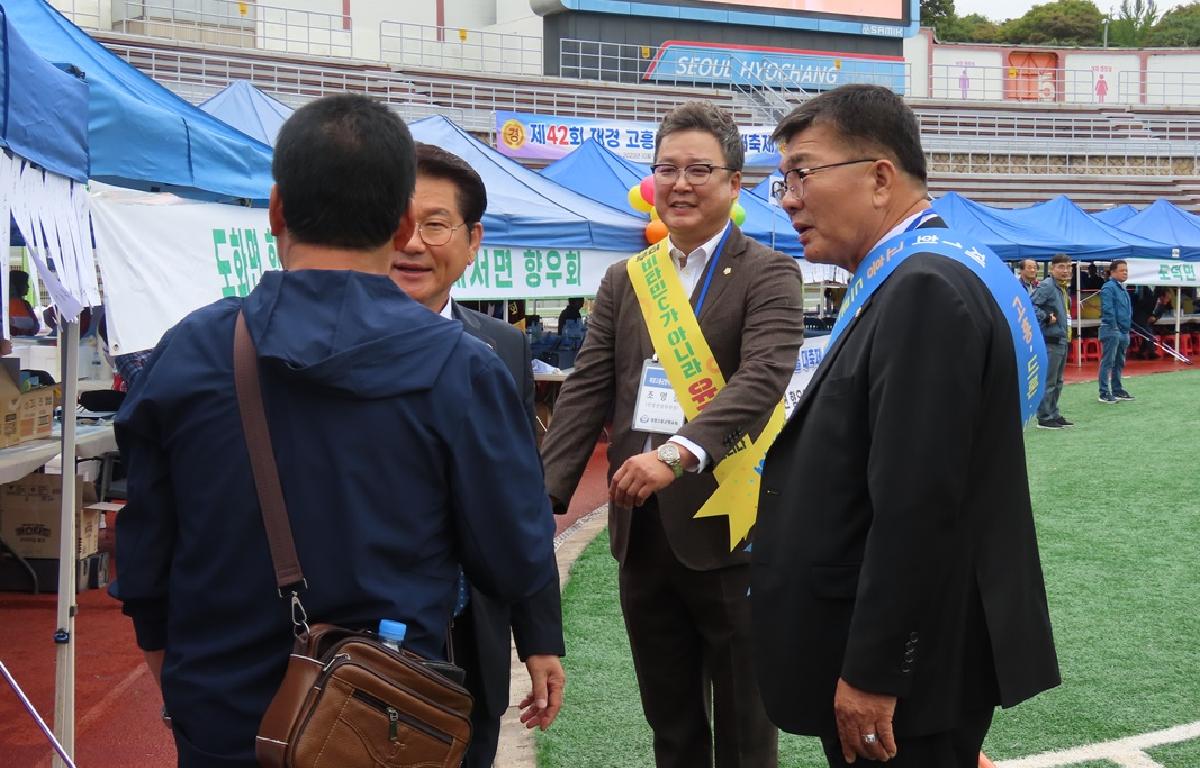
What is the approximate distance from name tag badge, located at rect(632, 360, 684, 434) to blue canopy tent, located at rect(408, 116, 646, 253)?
659 centimetres

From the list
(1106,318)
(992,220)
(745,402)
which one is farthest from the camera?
(992,220)

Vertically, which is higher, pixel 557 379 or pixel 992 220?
pixel 992 220

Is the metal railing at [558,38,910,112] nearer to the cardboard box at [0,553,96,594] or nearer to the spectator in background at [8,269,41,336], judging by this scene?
the spectator in background at [8,269,41,336]

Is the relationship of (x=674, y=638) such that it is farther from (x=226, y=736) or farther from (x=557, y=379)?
(x=557, y=379)

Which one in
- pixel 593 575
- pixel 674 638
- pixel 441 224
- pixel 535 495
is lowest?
pixel 593 575

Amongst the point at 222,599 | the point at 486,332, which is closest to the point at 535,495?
the point at 222,599

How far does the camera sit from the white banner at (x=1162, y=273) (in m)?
20.4

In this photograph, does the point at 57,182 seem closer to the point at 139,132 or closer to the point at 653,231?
the point at 139,132

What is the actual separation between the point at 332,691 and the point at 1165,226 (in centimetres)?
2454

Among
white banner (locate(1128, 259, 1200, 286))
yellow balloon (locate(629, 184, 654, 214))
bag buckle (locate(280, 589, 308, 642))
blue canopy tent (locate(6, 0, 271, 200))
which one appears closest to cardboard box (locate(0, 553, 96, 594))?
blue canopy tent (locate(6, 0, 271, 200))

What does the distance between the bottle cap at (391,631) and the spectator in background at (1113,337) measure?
15.5 meters

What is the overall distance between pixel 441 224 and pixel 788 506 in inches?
42.0

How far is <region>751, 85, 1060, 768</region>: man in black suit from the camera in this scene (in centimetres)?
203

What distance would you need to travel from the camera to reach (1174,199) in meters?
34.5
